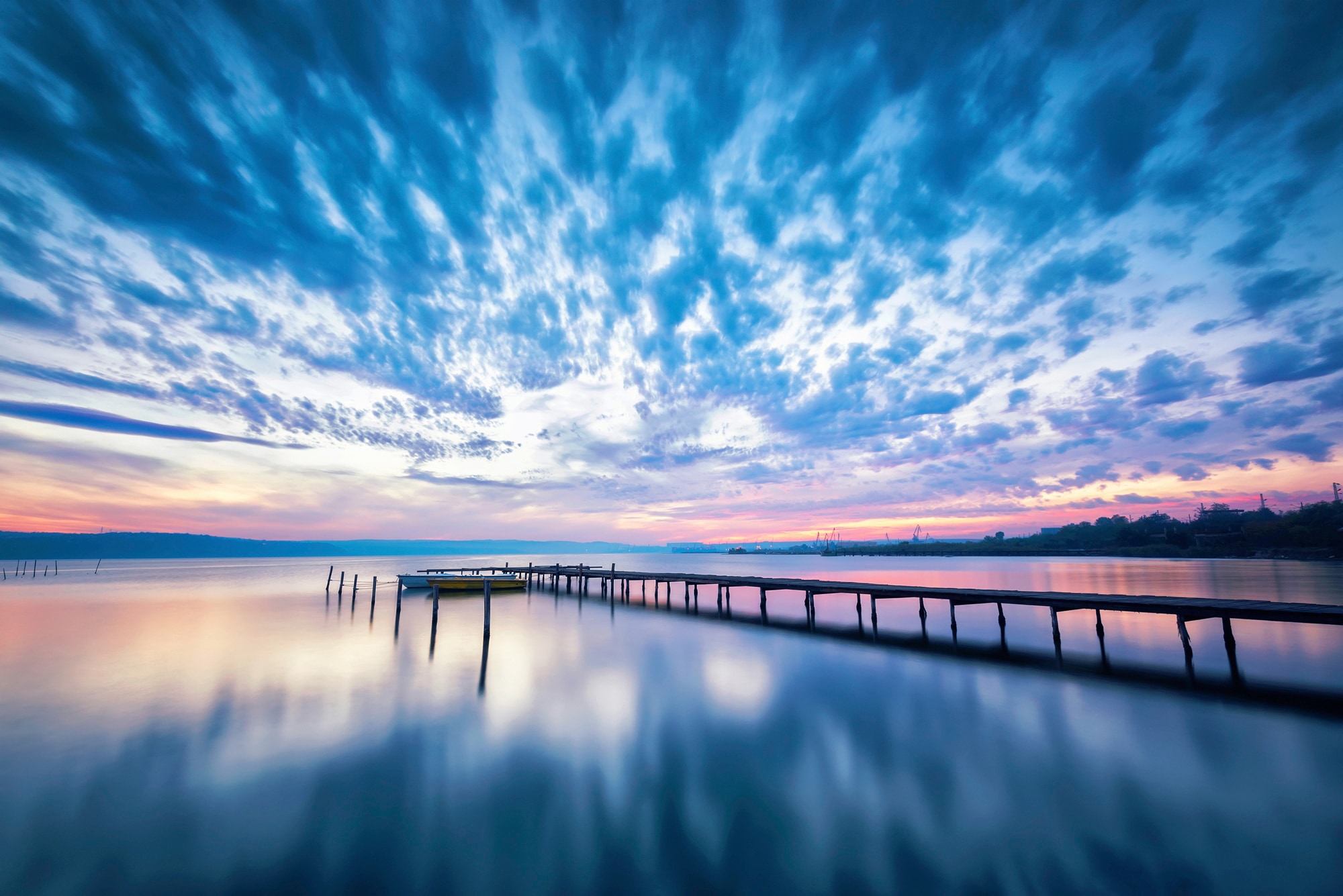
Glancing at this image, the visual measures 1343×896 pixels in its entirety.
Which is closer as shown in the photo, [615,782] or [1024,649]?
[615,782]

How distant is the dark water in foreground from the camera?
7680mm

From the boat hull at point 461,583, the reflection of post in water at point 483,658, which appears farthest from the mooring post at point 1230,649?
the boat hull at point 461,583

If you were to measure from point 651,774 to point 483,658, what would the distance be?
13671 mm

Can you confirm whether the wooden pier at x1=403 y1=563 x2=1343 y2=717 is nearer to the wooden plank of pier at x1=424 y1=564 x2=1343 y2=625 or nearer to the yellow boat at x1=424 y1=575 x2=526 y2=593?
the wooden plank of pier at x1=424 y1=564 x2=1343 y2=625

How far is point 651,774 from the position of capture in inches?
432

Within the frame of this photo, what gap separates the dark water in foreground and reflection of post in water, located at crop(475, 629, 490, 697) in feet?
0.66

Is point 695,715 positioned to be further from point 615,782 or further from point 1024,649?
point 1024,649

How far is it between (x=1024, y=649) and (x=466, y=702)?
2527cm

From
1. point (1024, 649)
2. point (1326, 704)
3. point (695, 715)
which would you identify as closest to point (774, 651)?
point (695, 715)

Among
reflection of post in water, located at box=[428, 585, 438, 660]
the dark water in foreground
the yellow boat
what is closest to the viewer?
the dark water in foreground

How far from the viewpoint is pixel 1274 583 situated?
50.4m

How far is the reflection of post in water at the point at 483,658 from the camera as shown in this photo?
682 inches

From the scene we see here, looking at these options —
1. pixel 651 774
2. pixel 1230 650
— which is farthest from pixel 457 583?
pixel 1230 650

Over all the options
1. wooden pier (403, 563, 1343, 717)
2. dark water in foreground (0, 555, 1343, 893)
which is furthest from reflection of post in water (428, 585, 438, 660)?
wooden pier (403, 563, 1343, 717)
